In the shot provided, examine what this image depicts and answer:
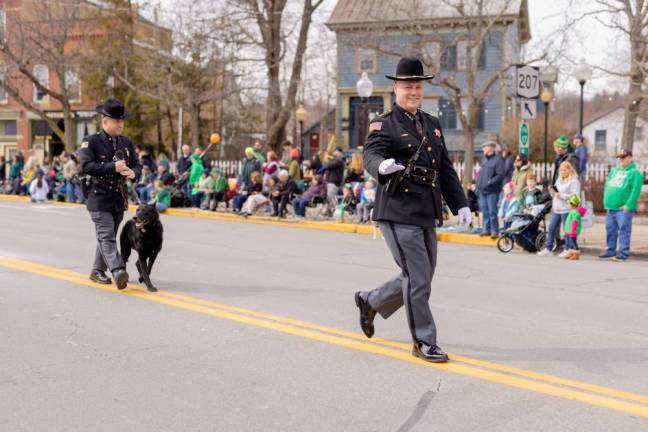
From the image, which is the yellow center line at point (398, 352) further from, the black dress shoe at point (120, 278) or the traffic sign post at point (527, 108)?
the traffic sign post at point (527, 108)

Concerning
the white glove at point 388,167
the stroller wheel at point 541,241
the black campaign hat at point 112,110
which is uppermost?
the black campaign hat at point 112,110

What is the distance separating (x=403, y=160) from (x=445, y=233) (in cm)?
1055

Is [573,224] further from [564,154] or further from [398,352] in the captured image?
[398,352]

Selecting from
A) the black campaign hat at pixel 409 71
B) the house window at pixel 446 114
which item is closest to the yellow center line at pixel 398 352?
the black campaign hat at pixel 409 71

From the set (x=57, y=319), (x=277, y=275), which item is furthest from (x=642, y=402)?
(x=277, y=275)

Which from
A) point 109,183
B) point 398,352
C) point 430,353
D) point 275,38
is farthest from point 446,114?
point 430,353

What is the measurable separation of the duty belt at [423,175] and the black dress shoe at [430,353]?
1171 mm

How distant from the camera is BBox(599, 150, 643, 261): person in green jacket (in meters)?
12.9

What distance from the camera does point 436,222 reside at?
19.8ft

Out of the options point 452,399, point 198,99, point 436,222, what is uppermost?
point 198,99

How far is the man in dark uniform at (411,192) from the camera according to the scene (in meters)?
5.86

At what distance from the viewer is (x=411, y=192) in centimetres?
588

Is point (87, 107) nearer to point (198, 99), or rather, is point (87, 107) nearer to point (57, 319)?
point (198, 99)

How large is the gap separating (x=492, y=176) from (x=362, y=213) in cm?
392
